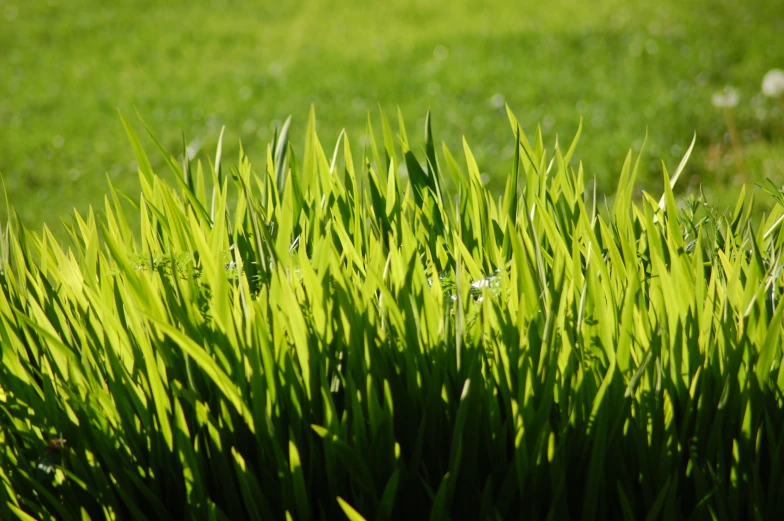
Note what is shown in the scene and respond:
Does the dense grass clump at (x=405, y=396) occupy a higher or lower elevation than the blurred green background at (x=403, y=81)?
lower

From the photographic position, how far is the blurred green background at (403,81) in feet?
17.2

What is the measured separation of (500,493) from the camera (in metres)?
1.26

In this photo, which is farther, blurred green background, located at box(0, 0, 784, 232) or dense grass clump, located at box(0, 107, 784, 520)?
blurred green background, located at box(0, 0, 784, 232)

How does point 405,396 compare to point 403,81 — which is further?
point 403,81

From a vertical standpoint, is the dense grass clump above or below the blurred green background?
below

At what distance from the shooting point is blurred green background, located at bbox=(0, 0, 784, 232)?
5.24 meters

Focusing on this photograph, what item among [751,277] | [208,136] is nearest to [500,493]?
[751,277]

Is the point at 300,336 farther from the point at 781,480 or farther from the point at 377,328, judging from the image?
the point at 781,480

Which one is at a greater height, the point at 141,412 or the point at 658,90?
the point at 658,90

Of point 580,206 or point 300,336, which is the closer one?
point 300,336

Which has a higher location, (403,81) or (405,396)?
(403,81)

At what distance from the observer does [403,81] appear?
6840 millimetres

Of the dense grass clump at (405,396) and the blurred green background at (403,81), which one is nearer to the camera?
the dense grass clump at (405,396)

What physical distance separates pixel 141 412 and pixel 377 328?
0.46 metres
